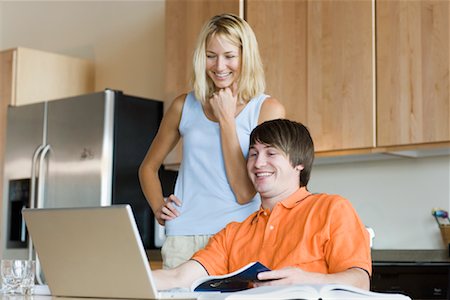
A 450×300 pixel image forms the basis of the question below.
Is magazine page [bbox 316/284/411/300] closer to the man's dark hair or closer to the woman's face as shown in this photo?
the man's dark hair

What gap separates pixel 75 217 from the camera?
4.82 ft

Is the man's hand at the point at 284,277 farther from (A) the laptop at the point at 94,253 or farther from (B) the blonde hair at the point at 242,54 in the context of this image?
(B) the blonde hair at the point at 242,54

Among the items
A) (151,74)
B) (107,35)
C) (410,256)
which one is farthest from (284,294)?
(107,35)

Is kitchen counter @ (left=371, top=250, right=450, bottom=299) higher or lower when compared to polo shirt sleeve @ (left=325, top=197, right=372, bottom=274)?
lower

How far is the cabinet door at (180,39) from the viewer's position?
400 centimetres

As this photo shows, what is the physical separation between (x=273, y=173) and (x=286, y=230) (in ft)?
0.49

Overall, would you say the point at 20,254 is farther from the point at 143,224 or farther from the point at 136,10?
the point at 136,10

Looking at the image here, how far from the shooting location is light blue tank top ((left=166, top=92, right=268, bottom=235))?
219 cm

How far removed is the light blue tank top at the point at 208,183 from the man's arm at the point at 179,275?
302 mm

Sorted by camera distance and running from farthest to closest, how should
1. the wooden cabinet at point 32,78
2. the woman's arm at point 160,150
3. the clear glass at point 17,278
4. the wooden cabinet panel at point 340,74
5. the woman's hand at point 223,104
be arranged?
the wooden cabinet at point 32,78 → the wooden cabinet panel at point 340,74 → the woman's arm at point 160,150 → the woman's hand at point 223,104 → the clear glass at point 17,278

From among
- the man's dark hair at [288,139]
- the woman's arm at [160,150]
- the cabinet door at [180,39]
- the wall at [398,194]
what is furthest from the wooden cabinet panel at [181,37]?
the man's dark hair at [288,139]

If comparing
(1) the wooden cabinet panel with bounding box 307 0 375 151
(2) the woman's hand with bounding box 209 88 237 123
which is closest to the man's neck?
(2) the woman's hand with bounding box 209 88 237 123

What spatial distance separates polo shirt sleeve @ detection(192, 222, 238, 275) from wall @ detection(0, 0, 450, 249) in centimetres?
178

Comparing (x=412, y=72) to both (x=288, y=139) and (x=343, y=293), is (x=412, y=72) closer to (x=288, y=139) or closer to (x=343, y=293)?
(x=288, y=139)
